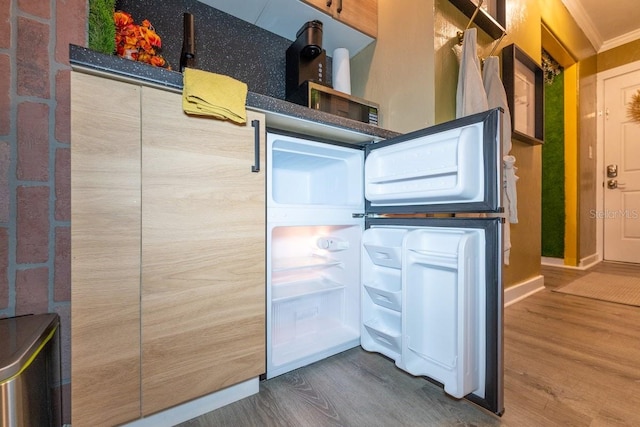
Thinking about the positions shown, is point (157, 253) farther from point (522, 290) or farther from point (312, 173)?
point (522, 290)

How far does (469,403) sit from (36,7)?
1.85 metres

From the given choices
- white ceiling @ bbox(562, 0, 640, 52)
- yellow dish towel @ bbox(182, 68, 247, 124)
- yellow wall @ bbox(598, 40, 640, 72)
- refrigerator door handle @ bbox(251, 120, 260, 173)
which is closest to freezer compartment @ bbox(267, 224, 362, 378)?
refrigerator door handle @ bbox(251, 120, 260, 173)

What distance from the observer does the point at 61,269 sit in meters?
0.79

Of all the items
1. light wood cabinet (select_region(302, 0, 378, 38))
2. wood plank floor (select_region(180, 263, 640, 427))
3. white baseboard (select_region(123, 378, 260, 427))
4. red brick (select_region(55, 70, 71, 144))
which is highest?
light wood cabinet (select_region(302, 0, 378, 38))

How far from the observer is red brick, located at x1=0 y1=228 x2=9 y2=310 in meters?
0.72

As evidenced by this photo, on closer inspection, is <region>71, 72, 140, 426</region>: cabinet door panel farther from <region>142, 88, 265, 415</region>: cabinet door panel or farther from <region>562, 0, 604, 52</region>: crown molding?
<region>562, 0, 604, 52</region>: crown molding

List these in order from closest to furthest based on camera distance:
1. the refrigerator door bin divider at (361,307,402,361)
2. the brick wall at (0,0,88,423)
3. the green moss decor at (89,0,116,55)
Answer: the brick wall at (0,0,88,423)
the green moss decor at (89,0,116,55)
the refrigerator door bin divider at (361,307,402,361)

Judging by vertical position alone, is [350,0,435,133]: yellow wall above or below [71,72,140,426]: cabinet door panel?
above

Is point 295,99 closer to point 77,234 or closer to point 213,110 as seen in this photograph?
point 213,110

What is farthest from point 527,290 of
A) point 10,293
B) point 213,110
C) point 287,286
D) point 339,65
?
point 10,293

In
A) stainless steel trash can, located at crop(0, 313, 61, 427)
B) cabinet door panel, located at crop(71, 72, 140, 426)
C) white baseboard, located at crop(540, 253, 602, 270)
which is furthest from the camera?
white baseboard, located at crop(540, 253, 602, 270)

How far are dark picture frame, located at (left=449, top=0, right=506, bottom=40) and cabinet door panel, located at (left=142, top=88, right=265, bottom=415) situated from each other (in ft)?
4.97

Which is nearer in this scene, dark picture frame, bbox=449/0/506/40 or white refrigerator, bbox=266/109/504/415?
white refrigerator, bbox=266/109/504/415

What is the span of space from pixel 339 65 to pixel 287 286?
4.60 feet
